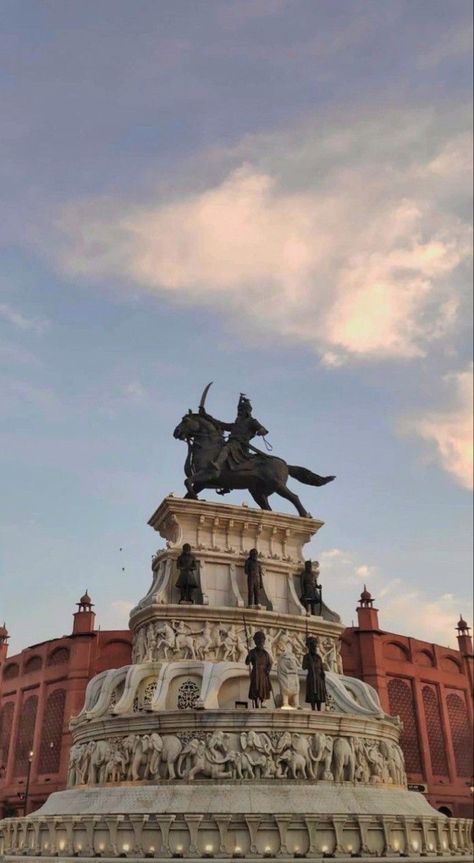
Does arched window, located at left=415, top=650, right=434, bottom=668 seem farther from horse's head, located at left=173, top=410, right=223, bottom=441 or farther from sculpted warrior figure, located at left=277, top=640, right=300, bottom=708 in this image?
sculpted warrior figure, located at left=277, top=640, right=300, bottom=708

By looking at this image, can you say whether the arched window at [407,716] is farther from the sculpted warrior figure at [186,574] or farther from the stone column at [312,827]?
the stone column at [312,827]

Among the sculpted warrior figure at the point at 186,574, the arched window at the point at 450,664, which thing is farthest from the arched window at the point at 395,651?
the sculpted warrior figure at the point at 186,574

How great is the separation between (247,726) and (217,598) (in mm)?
5777

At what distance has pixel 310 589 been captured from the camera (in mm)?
25922

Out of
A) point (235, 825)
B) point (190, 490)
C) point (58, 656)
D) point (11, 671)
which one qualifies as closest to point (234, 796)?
point (235, 825)

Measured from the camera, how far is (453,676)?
46625 mm

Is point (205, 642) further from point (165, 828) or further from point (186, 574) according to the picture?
point (165, 828)

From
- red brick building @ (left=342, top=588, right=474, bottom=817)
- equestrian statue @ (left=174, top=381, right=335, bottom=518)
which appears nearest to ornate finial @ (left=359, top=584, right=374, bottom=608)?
red brick building @ (left=342, top=588, right=474, bottom=817)

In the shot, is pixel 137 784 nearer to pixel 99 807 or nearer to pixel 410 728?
pixel 99 807

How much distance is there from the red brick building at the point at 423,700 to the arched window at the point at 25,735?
18.7 metres

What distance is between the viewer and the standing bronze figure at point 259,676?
20.3 metres

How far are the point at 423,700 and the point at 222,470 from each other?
25.4m

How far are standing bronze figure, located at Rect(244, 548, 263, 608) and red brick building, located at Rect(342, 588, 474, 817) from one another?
66.6ft

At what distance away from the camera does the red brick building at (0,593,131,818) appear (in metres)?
39.3
